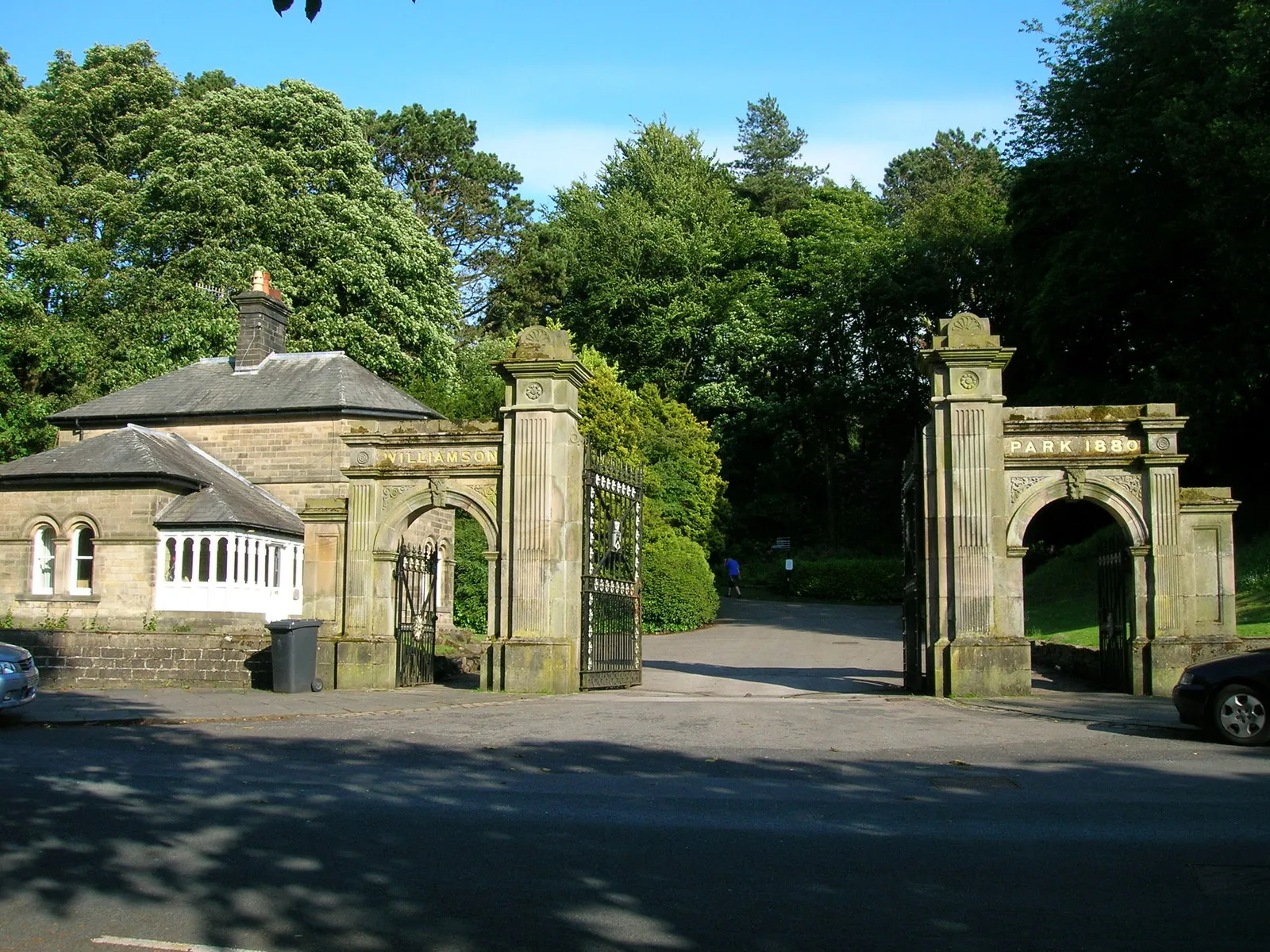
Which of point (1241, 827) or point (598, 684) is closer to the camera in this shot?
point (1241, 827)

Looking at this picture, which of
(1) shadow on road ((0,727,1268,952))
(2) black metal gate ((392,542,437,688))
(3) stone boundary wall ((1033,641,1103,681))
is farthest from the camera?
(3) stone boundary wall ((1033,641,1103,681))

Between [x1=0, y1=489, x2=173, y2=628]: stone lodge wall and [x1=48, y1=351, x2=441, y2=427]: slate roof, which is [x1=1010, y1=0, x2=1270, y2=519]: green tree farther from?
[x1=0, y1=489, x2=173, y2=628]: stone lodge wall

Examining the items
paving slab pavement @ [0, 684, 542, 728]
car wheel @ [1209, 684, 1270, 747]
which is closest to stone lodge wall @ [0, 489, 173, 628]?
paving slab pavement @ [0, 684, 542, 728]

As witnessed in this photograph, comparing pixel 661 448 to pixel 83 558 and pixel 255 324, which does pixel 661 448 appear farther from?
pixel 83 558

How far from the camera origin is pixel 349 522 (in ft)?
56.2

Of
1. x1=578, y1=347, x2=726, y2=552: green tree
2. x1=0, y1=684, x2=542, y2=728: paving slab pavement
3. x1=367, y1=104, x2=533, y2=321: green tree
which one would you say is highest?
x1=367, y1=104, x2=533, y2=321: green tree

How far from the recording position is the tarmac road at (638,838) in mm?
5215

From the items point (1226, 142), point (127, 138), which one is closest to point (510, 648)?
point (1226, 142)

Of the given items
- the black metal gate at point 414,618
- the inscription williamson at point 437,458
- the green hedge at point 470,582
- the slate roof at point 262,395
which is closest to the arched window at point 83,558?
the slate roof at point 262,395

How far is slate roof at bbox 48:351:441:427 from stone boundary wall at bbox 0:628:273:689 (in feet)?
38.4

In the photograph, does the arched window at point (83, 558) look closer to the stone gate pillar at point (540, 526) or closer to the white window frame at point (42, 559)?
the white window frame at point (42, 559)

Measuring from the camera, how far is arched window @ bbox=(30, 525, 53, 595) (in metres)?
25.4

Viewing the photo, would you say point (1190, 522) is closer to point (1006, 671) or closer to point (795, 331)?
point (1006, 671)

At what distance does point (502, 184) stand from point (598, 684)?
42757mm
